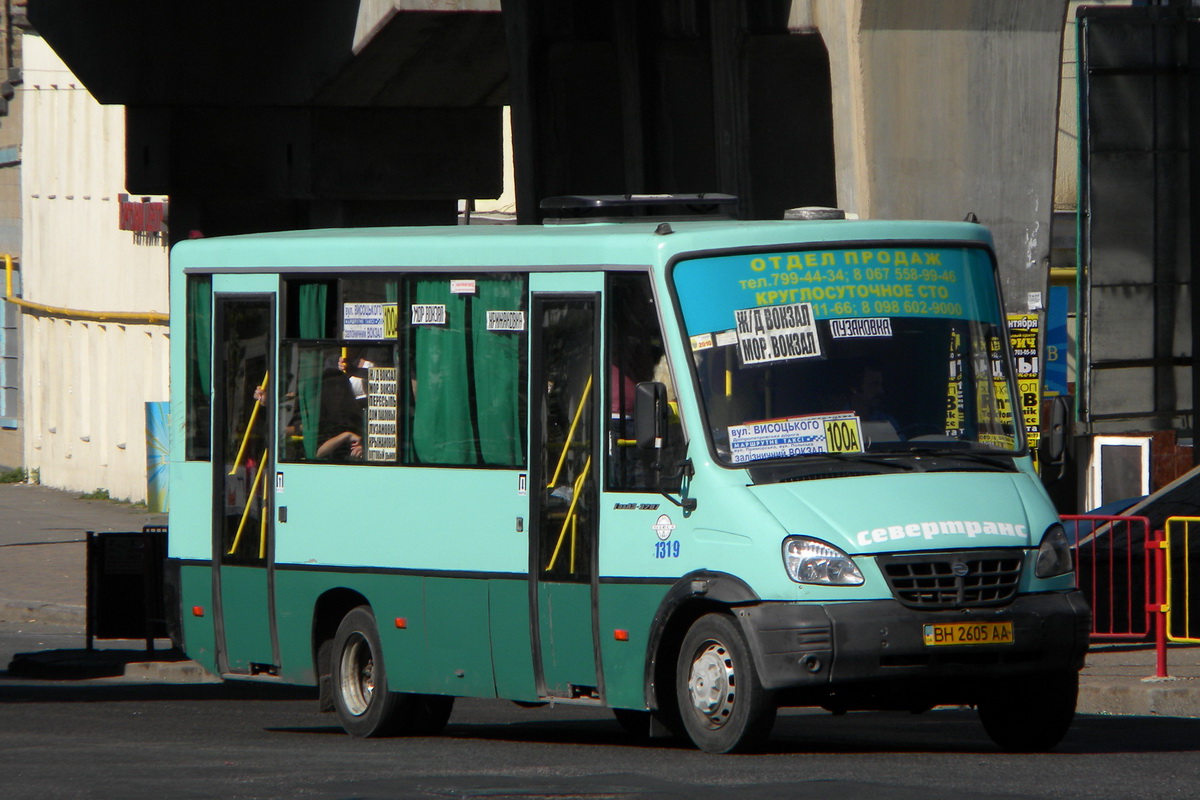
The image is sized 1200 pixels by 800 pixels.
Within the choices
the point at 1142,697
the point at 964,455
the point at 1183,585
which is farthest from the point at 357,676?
the point at 1183,585

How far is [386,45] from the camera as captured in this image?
20016 mm

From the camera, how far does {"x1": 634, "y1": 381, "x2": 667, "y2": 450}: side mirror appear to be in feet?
31.8

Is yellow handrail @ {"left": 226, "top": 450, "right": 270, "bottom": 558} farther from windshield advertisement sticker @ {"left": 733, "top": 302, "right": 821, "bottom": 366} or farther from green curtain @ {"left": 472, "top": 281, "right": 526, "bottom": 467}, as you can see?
windshield advertisement sticker @ {"left": 733, "top": 302, "right": 821, "bottom": 366}

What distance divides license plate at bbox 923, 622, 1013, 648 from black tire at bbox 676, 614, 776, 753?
2.47 feet

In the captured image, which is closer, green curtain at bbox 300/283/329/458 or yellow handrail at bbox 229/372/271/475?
green curtain at bbox 300/283/329/458

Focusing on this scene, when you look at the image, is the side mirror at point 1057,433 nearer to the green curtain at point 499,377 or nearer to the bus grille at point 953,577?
the bus grille at point 953,577

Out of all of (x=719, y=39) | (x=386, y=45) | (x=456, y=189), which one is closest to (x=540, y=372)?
(x=719, y=39)

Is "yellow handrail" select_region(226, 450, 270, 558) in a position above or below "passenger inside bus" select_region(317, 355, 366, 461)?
below

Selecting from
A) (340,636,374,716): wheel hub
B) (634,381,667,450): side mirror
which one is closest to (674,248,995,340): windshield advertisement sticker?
(634,381,667,450): side mirror

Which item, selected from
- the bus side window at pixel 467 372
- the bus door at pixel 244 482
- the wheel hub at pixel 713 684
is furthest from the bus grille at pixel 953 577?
the bus door at pixel 244 482

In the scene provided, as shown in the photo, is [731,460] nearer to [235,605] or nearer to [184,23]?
[235,605]

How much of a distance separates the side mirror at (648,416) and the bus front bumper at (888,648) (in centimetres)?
87

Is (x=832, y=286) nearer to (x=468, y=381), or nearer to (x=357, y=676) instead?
(x=468, y=381)

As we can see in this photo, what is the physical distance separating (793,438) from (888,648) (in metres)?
1.08
